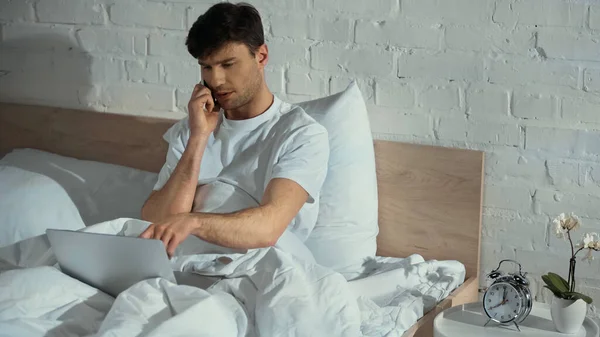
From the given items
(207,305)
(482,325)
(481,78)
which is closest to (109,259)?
(207,305)

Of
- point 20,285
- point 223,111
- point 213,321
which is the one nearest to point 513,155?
point 223,111

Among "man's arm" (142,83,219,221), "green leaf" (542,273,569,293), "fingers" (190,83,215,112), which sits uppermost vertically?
"fingers" (190,83,215,112)

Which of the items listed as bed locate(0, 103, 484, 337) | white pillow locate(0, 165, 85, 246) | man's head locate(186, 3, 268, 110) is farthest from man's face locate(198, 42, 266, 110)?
white pillow locate(0, 165, 85, 246)

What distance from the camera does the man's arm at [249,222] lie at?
2.22 m

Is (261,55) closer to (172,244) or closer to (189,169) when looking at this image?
(189,169)

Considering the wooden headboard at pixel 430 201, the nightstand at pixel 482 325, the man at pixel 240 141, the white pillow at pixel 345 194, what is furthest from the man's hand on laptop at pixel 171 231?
the wooden headboard at pixel 430 201

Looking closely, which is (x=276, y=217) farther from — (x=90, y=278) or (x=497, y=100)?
(x=497, y=100)

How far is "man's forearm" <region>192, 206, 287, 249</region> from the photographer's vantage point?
2266mm

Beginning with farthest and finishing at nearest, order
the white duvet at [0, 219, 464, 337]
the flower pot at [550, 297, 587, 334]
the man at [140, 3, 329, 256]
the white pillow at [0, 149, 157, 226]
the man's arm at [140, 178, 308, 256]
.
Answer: the white pillow at [0, 149, 157, 226]
the man at [140, 3, 329, 256]
the man's arm at [140, 178, 308, 256]
the flower pot at [550, 297, 587, 334]
the white duvet at [0, 219, 464, 337]

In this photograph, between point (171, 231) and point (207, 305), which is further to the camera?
point (171, 231)

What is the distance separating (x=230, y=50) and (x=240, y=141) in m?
0.25

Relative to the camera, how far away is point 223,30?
2.47m

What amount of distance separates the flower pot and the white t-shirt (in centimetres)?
69

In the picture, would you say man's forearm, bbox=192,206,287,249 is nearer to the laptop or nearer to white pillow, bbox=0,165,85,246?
the laptop
